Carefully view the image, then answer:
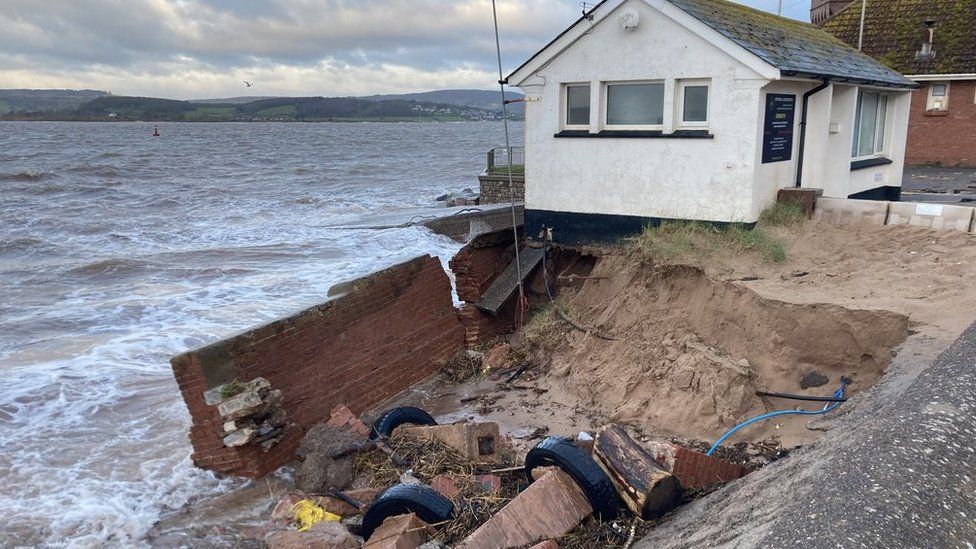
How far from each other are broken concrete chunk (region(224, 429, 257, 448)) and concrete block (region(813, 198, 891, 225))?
9.58 m

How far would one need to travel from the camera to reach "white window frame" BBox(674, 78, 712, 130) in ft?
37.3

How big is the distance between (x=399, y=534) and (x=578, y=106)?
8.79 meters

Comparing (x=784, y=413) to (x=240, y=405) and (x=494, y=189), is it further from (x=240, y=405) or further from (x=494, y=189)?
(x=494, y=189)

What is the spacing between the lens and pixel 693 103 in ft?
38.3

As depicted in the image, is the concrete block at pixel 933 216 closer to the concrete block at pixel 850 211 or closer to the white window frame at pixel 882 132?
the concrete block at pixel 850 211

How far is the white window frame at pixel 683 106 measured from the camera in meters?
11.4

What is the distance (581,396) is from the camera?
9.20 metres

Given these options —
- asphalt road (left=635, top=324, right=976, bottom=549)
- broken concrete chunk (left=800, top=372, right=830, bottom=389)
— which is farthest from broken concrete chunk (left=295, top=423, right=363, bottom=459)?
broken concrete chunk (left=800, top=372, right=830, bottom=389)

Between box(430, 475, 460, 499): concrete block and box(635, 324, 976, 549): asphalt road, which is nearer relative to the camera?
box(635, 324, 976, 549): asphalt road

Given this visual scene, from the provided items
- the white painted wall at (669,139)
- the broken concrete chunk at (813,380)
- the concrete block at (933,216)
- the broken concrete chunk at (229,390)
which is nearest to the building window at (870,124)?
the white painted wall at (669,139)

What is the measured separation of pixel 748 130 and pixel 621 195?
2.28 meters

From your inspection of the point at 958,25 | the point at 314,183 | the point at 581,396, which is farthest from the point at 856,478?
the point at 314,183

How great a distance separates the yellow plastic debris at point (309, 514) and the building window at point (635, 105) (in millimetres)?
8077

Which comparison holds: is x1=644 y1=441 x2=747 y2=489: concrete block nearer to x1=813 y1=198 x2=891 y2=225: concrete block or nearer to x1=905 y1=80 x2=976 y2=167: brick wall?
x1=813 y1=198 x2=891 y2=225: concrete block
